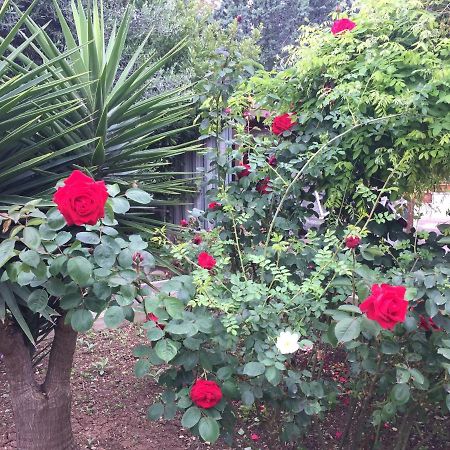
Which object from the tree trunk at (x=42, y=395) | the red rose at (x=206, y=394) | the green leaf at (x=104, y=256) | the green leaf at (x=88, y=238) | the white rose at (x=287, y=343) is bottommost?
the tree trunk at (x=42, y=395)

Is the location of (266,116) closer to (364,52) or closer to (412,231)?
(364,52)

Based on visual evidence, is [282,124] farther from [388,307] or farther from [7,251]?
[7,251]

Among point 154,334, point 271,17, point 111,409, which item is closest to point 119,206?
point 154,334

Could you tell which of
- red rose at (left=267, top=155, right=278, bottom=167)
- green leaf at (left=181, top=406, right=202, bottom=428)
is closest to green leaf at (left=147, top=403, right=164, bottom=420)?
green leaf at (left=181, top=406, right=202, bottom=428)

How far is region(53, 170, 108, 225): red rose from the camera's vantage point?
4.32ft

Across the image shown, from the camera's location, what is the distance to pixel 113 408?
110 inches

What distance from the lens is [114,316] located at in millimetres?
1447

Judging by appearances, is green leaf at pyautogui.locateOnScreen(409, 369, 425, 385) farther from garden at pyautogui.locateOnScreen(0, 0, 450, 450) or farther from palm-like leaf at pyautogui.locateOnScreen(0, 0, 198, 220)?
palm-like leaf at pyautogui.locateOnScreen(0, 0, 198, 220)

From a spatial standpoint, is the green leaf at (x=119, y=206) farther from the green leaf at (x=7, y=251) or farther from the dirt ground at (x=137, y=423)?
the dirt ground at (x=137, y=423)

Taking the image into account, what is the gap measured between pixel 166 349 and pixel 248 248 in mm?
863

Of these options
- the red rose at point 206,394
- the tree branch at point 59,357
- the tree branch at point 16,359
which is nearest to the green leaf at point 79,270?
the red rose at point 206,394

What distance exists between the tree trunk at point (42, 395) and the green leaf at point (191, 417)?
0.78 m

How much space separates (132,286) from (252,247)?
0.92m

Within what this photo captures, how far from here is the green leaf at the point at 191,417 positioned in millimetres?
1503
